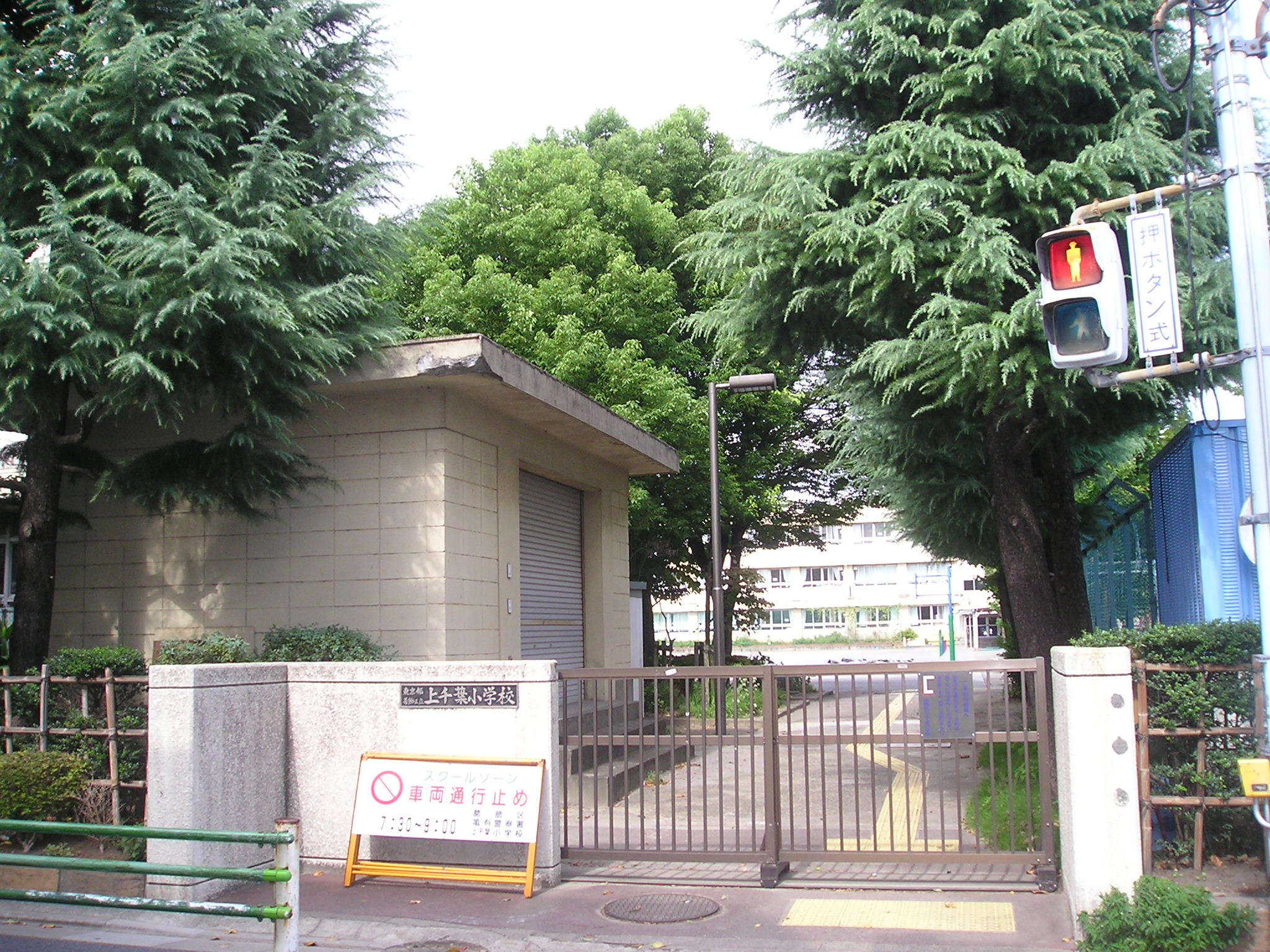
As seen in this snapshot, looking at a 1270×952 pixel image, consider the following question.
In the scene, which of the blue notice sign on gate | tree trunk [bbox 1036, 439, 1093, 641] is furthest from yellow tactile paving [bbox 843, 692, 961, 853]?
tree trunk [bbox 1036, 439, 1093, 641]

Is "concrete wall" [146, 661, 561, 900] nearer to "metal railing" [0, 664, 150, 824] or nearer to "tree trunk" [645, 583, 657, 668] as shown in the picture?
"metal railing" [0, 664, 150, 824]

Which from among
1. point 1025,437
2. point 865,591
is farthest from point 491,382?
point 865,591

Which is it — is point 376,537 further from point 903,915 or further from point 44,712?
point 903,915

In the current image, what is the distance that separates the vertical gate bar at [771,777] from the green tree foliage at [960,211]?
3.27 meters

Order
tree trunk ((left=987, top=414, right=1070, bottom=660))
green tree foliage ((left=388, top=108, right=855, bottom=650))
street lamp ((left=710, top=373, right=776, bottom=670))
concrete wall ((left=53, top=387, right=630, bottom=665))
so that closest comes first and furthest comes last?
tree trunk ((left=987, top=414, right=1070, bottom=660)), concrete wall ((left=53, top=387, right=630, bottom=665)), street lamp ((left=710, top=373, right=776, bottom=670)), green tree foliage ((left=388, top=108, right=855, bottom=650))

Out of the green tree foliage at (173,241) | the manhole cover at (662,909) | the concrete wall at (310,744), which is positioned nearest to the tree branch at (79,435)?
the green tree foliage at (173,241)

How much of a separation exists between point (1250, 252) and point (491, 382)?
7.55 m

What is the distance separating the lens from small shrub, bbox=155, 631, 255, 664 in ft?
31.9

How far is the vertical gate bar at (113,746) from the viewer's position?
830cm

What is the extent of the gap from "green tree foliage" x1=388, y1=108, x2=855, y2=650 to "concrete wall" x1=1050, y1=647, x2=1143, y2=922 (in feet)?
46.5

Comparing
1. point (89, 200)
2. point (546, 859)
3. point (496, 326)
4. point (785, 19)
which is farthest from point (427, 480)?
point (496, 326)

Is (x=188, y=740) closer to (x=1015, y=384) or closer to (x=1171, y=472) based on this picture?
(x=1015, y=384)

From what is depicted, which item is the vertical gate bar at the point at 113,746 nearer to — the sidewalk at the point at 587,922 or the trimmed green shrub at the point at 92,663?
the trimmed green shrub at the point at 92,663

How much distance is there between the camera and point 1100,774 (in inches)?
251
